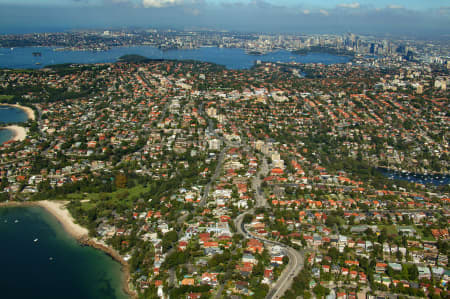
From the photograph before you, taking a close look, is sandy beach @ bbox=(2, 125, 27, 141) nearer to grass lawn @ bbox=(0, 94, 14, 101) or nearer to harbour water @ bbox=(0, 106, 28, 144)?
harbour water @ bbox=(0, 106, 28, 144)

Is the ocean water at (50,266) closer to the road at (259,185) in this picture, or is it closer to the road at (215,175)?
the road at (215,175)

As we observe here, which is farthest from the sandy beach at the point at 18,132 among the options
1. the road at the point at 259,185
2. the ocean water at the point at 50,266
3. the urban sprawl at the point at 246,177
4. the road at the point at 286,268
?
the road at the point at 286,268

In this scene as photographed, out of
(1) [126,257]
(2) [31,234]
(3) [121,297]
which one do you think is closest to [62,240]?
(2) [31,234]

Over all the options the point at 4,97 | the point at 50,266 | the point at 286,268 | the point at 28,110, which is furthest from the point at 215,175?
the point at 4,97

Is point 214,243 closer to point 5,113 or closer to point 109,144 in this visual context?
point 109,144

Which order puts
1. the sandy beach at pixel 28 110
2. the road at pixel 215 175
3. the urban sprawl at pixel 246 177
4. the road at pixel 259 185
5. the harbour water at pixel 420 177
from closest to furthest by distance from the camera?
1. the urban sprawl at pixel 246 177
2. the road at pixel 259 185
3. the road at pixel 215 175
4. the harbour water at pixel 420 177
5. the sandy beach at pixel 28 110

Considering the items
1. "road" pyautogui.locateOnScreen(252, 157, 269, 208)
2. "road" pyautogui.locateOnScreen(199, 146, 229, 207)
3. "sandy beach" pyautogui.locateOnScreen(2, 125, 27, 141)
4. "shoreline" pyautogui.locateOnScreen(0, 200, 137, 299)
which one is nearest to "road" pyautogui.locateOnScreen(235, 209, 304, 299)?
"road" pyautogui.locateOnScreen(252, 157, 269, 208)

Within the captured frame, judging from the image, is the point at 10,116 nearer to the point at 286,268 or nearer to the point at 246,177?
the point at 246,177
